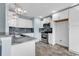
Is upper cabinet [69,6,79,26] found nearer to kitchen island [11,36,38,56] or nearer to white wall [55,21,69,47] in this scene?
white wall [55,21,69,47]

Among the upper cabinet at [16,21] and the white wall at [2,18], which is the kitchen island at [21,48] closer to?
the white wall at [2,18]

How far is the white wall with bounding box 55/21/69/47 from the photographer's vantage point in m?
4.34

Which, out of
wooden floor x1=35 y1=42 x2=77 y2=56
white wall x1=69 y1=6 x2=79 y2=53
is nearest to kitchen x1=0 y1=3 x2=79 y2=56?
white wall x1=69 y1=6 x2=79 y2=53

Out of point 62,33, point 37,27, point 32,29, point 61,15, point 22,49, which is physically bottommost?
point 22,49

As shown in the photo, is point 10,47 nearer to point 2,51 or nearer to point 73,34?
point 2,51

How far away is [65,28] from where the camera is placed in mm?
4441

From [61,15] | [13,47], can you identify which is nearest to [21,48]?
[13,47]

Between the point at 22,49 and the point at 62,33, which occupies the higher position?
the point at 62,33

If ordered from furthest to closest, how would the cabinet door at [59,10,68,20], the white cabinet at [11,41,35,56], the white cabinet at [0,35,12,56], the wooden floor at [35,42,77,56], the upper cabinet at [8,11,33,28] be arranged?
the cabinet door at [59,10,68,20], the wooden floor at [35,42,77,56], the upper cabinet at [8,11,33,28], the white cabinet at [11,41,35,56], the white cabinet at [0,35,12,56]

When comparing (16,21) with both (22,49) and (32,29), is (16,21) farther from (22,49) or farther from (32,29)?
(32,29)

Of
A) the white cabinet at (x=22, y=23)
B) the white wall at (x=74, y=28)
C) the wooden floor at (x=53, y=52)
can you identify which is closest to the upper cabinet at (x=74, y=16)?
the white wall at (x=74, y=28)

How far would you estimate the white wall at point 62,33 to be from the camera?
171 inches

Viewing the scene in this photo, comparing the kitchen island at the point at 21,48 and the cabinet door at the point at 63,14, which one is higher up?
the cabinet door at the point at 63,14

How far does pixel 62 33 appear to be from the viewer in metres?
4.70
